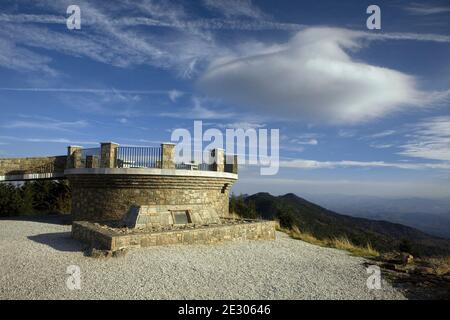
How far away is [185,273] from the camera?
9.05m

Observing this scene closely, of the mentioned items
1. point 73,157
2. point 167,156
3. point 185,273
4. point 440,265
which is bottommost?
point 440,265

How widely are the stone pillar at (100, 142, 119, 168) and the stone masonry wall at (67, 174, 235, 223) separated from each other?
0.66 metres

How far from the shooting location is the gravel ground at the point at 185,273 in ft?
24.8

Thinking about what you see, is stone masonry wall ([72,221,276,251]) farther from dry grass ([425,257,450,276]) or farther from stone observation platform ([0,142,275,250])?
dry grass ([425,257,450,276])

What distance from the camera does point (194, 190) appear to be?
1777 cm

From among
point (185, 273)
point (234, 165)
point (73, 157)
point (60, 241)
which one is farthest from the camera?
point (234, 165)

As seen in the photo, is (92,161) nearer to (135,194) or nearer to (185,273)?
(135,194)

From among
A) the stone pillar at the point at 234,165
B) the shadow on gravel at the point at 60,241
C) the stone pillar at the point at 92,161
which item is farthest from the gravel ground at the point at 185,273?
the stone pillar at the point at 234,165

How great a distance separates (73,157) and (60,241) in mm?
7613

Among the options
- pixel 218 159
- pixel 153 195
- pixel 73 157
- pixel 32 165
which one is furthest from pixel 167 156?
pixel 32 165
